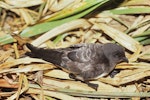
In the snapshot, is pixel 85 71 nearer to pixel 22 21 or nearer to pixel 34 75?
pixel 34 75

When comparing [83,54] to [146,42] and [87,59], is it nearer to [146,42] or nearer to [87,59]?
[87,59]

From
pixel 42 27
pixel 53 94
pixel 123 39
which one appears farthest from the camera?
pixel 42 27

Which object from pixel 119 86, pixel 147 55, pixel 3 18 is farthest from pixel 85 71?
pixel 3 18

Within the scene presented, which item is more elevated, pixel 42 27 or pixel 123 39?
pixel 42 27

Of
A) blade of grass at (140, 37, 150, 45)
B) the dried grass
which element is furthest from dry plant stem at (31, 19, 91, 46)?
blade of grass at (140, 37, 150, 45)

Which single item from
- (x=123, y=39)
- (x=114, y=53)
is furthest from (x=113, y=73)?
(x=123, y=39)

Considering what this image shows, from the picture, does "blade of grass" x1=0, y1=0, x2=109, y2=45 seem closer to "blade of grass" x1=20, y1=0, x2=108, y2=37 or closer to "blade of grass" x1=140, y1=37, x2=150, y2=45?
"blade of grass" x1=20, y1=0, x2=108, y2=37

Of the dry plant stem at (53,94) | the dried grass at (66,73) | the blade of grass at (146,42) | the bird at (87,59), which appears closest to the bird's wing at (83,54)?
the bird at (87,59)
